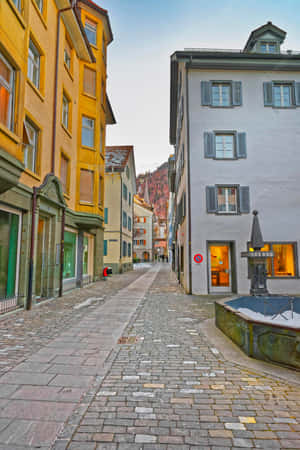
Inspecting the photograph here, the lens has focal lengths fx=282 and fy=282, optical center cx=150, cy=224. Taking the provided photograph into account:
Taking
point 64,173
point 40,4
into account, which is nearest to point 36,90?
point 40,4

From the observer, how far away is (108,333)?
6312 mm

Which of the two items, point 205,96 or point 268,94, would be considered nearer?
point 205,96

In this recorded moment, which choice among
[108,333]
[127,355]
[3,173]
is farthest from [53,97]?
[127,355]

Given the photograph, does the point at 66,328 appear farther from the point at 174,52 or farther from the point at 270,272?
the point at 174,52

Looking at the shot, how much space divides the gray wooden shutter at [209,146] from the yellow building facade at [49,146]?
20.9 feet

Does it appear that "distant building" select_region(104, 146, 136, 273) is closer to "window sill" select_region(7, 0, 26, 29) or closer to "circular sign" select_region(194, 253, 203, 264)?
"circular sign" select_region(194, 253, 203, 264)

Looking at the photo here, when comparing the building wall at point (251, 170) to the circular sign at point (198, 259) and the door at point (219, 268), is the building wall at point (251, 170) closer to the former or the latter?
the circular sign at point (198, 259)

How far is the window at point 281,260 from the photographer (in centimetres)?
1363

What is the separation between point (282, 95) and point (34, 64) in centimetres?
1223

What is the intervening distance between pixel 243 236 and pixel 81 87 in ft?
39.5

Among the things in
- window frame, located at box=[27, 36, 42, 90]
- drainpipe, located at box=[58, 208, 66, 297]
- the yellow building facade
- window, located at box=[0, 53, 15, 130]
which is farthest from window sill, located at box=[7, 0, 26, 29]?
drainpipe, located at box=[58, 208, 66, 297]

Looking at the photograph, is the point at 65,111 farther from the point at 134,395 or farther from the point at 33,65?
the point at 134,395

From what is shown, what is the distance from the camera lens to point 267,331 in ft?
14.8

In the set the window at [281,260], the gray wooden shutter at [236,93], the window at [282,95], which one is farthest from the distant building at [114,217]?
the window at [282,95]
